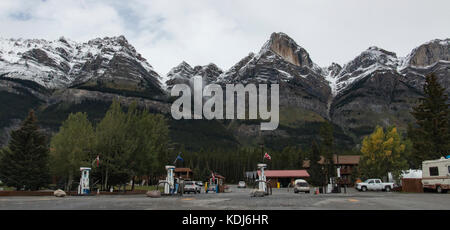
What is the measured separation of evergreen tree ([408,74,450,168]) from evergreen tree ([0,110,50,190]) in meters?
46.0

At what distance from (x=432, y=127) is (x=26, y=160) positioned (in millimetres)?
48803

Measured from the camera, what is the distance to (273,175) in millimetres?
97188

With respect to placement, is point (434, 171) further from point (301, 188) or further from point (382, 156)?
point (382, 156)

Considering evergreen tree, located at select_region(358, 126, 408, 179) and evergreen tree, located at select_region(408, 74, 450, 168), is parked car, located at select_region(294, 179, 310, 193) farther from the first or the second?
evergreen tree, located at select_region(358, 126, 408, 179)

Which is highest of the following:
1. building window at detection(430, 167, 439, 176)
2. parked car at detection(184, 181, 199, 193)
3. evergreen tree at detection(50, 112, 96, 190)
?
evergreen tree at detection(50, 112, 96, 190)

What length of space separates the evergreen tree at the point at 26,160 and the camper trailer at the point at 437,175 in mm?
43542

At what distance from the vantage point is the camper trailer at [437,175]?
1313 inches

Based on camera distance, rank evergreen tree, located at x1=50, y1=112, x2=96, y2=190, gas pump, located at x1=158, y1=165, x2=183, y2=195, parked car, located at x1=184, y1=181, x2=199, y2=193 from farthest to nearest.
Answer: parked car, located at x1=184, y1=181, x2=199, y2=193
evergreen tree, located at x1=50, y1=112, x2=96, y2=190
gas pump, located at x1=158, y1=165, x2=183, y2=195

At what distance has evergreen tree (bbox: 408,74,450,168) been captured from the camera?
1645 inches

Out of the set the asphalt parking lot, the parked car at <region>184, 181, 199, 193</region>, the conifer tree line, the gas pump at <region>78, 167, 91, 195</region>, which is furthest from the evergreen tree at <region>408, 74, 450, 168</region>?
the gas pump at <region>78, 167, 91, 195</region>

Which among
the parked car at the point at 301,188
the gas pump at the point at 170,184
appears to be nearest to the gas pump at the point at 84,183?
the gas pump at the point at 170,184
